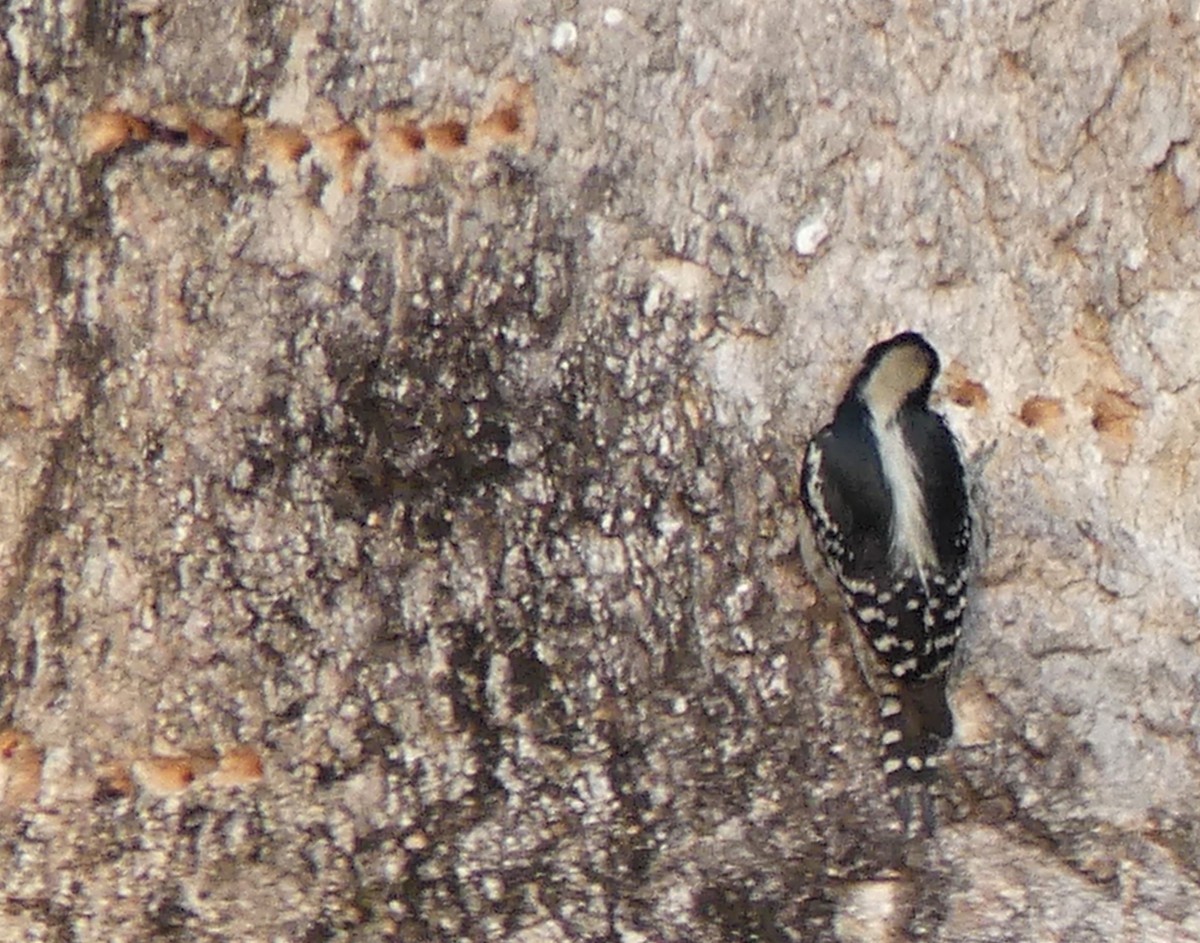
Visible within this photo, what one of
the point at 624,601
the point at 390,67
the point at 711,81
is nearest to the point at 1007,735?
the point at 624,601

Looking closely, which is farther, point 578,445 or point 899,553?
point 899,553

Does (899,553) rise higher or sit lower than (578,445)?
lower

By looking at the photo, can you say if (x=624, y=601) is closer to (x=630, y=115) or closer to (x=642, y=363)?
(x=642, y=363)
